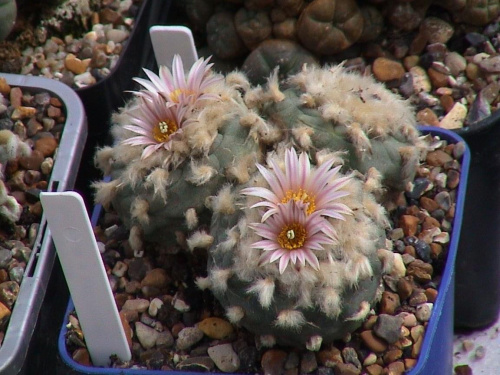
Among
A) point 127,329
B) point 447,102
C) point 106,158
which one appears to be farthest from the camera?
point 447,102

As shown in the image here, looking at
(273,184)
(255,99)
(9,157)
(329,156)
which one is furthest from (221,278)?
(9,157)

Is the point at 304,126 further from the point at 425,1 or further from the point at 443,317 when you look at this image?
the point at 425,1

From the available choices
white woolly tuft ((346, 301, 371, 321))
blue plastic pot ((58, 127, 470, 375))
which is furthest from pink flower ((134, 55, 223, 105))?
white woolly tuft ((346, 301, 371, 321))

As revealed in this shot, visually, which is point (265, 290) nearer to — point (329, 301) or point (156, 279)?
point (329, 301)

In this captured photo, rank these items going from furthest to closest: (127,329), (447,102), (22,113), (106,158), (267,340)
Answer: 1. (447,102)
2. (22,113)
3. (106,158)
4. (127,329)
5. (267,340)

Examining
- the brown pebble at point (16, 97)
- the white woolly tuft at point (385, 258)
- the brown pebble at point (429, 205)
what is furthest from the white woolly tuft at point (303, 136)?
the brown pebble at point (16, 97)

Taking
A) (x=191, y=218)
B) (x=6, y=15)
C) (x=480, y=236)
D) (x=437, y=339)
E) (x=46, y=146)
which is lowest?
(x=480, y=236)

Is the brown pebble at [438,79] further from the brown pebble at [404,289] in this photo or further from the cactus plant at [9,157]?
the cactus plant at [9,157]

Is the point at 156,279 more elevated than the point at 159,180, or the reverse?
the point at 159,180
